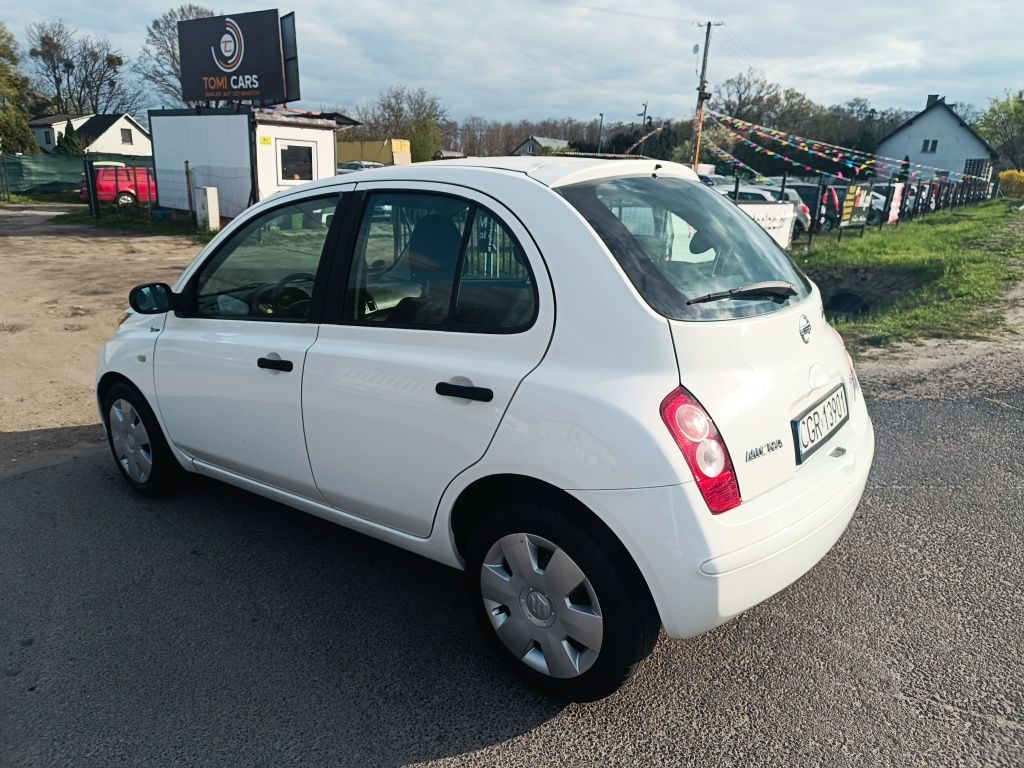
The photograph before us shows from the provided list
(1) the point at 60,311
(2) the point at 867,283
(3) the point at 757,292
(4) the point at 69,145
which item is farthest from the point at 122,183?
(3) the point at 757,292

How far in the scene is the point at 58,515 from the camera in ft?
13.3

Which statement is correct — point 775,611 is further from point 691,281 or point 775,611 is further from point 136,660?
point 136,660

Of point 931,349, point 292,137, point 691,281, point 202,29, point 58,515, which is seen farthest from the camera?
point 202,29

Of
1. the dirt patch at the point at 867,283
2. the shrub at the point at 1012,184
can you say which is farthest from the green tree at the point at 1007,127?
the dirt patch at the point at 867,283

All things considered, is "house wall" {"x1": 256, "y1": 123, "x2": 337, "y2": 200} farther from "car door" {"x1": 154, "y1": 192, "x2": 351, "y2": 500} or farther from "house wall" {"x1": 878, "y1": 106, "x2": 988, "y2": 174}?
"house wall" {"x1": 878, "y1": 106, "x2": 988, "y2": 174}

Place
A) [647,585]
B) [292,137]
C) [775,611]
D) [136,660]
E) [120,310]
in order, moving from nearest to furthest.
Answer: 1. [647,585]
2. [136,660]
3. [775,611]
4. [120,310]
5. [292,137]

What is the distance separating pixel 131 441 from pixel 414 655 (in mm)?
2349

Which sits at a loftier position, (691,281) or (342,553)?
(691,281)

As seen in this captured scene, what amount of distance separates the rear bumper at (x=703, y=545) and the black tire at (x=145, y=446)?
277 cm

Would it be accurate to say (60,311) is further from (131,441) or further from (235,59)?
(235,59)

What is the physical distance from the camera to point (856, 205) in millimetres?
19547

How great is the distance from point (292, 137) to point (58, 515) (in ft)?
60.4

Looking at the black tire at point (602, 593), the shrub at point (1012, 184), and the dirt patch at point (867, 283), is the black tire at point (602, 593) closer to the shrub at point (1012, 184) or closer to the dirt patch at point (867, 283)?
the dirt patch at point (867, 283)

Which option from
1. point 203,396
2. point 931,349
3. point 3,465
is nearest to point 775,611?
point 203,396
